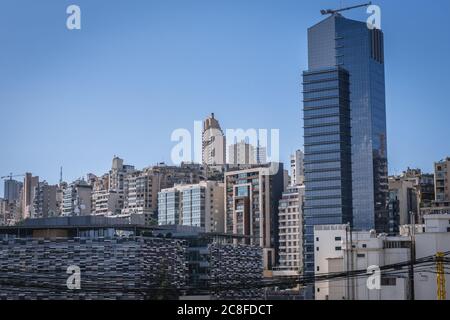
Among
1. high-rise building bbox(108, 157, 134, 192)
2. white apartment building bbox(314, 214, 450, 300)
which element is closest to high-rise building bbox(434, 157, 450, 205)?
white apartment building bbox(314, 214, 450, 300)

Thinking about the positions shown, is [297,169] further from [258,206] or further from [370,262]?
[370,262]

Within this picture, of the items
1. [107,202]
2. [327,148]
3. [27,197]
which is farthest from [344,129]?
[27,197]

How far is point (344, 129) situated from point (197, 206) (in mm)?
8647

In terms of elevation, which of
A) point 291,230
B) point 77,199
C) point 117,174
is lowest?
point 291,230

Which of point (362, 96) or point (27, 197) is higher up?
point (362, 96)

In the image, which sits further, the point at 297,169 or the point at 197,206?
the point at 297,169

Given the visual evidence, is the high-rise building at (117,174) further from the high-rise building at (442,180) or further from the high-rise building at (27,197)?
the high-rise building at (442,180)

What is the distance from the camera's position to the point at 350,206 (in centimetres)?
3819

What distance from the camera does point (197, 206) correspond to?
40531 millimetres

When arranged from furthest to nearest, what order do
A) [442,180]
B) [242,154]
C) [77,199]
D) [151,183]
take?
[77,199]
[151,183]
[242,154]
[442,180]

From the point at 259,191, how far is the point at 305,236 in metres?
3.66

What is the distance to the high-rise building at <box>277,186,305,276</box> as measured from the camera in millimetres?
38469

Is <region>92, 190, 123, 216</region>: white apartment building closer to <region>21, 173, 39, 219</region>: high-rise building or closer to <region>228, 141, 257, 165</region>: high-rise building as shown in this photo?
<region>21, 173, 39, 219</region>: high-rise building
